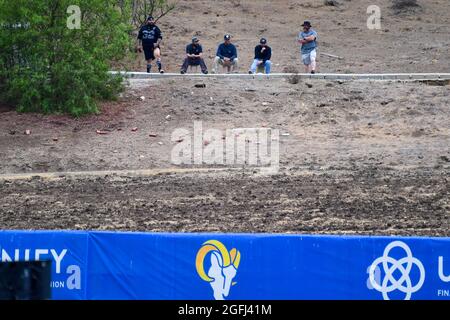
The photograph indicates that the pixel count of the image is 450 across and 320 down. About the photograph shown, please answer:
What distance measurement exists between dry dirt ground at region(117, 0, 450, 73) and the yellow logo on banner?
712 inches

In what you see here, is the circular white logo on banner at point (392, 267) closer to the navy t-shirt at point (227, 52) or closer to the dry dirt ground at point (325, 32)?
the navy t-shirt at point (227, 52)

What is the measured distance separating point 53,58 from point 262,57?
5.86 metres

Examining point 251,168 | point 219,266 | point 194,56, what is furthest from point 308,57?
point 219,266

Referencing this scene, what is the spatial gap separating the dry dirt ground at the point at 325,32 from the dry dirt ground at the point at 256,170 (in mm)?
161

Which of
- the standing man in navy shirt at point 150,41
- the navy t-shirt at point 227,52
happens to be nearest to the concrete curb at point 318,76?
the standing man in navy shirt at point 150,41

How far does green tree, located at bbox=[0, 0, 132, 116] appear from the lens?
2688 centimetres

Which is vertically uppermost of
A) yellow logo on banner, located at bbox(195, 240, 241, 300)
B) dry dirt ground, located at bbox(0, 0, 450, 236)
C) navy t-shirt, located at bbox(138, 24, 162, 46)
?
navy t-shirt, located at bbox(138, 24, 162, 46)

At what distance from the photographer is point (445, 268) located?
13.8m

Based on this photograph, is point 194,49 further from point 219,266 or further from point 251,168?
point 219,266

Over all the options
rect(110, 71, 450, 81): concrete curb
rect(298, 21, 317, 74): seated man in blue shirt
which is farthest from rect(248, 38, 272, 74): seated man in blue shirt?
rect(298, 21, 317, 74): seated man in blue shirt

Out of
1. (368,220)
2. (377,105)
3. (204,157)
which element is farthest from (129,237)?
(377,105)

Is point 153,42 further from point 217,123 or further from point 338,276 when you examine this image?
point 338,276

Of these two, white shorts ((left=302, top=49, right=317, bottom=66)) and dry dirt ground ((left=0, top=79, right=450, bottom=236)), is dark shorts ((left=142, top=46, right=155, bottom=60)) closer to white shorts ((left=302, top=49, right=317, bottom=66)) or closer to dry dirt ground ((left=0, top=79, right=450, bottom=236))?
dry dirt ground ((left=0, top=79, right=450, bottom=236))

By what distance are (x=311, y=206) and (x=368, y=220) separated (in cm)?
137
